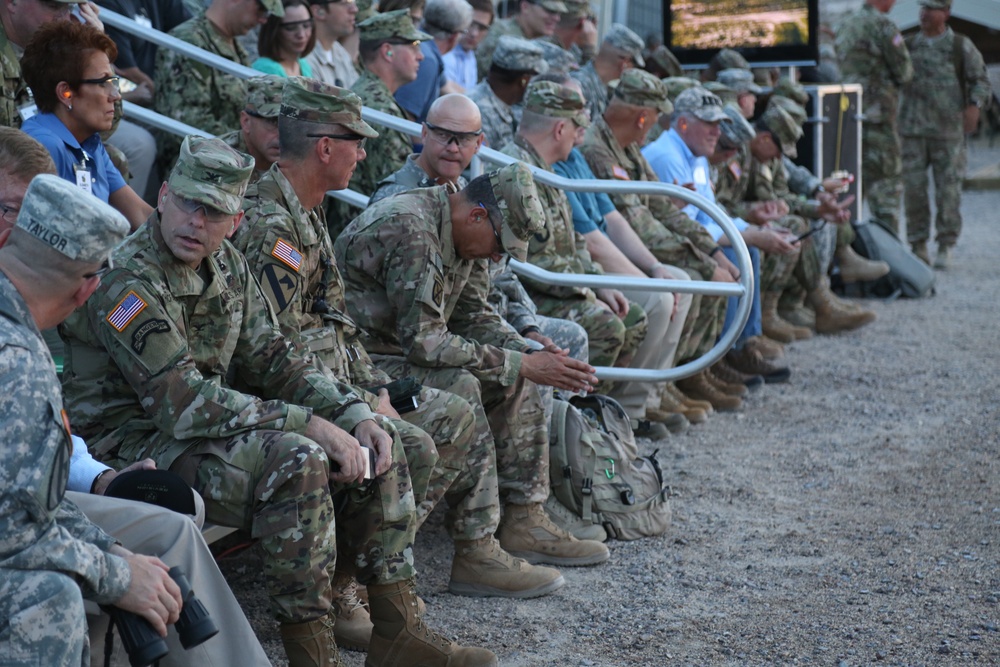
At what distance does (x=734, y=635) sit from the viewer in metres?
3.48

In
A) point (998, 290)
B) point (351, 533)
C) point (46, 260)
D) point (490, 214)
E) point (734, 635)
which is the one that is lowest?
point (998, 290)

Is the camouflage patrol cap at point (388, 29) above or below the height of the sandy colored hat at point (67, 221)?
above

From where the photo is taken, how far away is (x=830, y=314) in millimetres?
7914

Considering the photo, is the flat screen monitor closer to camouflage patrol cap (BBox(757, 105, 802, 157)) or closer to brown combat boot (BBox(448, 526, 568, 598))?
camouflage patrol cap (BBox(757, 105, 802, 157))

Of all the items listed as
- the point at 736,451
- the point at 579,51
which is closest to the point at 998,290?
the point at 579,51

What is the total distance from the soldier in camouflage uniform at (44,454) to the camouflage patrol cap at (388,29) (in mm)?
3246

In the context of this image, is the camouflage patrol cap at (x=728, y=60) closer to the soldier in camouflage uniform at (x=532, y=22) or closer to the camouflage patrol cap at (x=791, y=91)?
the camouflage patrol cap at (x=791, y=91)

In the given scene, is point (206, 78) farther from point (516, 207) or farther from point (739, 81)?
point (739, 81)

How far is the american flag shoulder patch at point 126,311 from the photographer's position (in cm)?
281

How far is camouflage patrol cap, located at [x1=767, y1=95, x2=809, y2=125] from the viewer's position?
8133 millimetres

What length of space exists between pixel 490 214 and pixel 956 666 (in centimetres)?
177

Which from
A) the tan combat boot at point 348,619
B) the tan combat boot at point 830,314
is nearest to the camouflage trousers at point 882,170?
the tan combat boot at point 830,314

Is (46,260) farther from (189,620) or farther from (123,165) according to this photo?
(123,165)

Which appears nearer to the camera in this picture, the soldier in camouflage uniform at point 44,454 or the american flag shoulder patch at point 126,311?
the soldier in camouflage uniform at point 44,454
